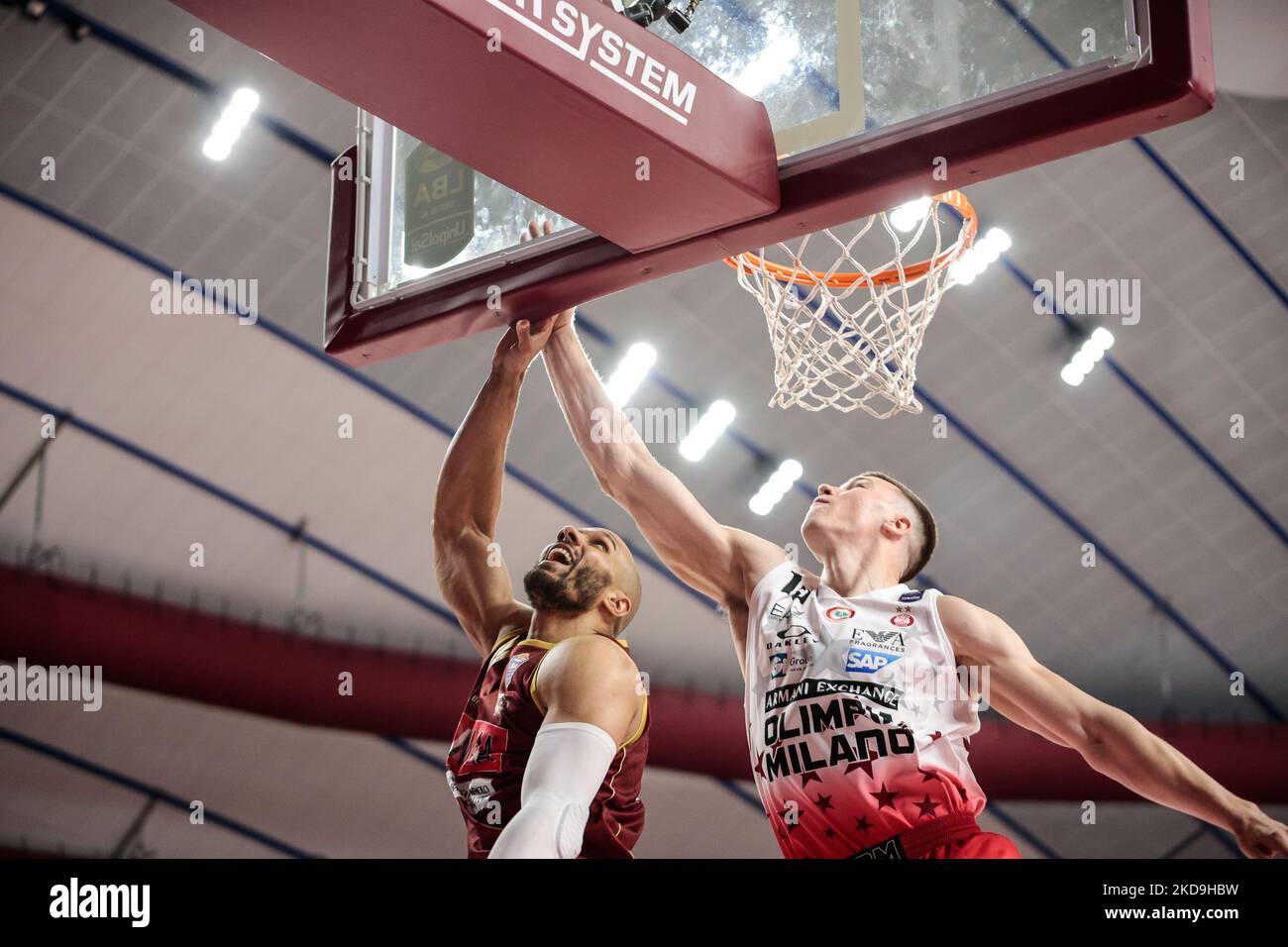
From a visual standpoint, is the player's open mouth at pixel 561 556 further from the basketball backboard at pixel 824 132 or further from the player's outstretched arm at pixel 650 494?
the basketball backboard at pixel 824 132

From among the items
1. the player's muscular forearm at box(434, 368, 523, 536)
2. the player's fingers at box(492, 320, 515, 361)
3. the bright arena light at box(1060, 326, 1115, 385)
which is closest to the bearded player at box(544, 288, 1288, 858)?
the player's fingers at box(492, 320, 515, 361)

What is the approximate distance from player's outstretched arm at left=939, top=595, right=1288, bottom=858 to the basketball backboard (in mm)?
1420

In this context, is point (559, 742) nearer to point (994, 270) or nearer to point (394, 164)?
point (394, 164)

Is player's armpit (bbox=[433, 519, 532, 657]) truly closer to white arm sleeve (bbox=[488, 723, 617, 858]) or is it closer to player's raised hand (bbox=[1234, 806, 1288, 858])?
white arm sleeve (bbox=[488, 723, 617, 858])

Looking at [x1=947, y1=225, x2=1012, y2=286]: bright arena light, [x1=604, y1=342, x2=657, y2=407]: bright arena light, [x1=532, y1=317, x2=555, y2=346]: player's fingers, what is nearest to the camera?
[x1=532, y1=317, x2=555, y2=346]: player's fingers

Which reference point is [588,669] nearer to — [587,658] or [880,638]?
[587,658]

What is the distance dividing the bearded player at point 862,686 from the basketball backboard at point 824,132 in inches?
19.0

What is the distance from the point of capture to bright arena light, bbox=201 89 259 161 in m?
10.4

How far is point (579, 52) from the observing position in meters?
3.82

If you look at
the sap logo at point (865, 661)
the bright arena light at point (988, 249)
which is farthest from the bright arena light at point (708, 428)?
the sap logo at point (865, 661)

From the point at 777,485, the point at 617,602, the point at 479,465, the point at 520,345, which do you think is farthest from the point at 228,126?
the point at 617,602

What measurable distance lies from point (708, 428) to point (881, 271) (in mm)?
6506

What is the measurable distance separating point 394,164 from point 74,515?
9181mm
